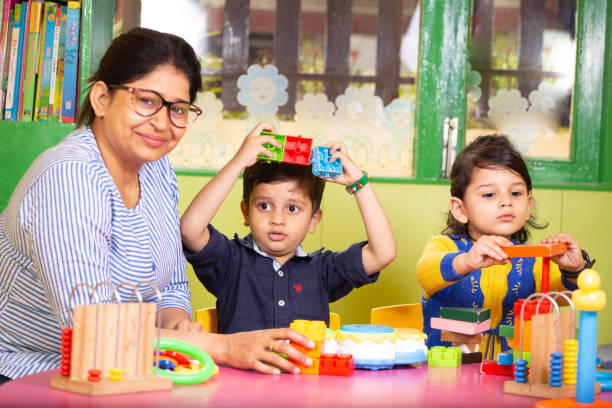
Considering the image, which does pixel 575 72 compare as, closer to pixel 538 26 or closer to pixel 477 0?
pixel 538 26

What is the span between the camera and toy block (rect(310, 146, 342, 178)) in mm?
1904

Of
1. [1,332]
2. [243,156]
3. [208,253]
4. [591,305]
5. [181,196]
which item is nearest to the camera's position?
[591,305]

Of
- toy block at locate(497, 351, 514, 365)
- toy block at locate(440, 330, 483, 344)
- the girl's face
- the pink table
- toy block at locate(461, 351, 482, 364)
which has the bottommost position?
toy block at locate(461, 351, 482, 364)

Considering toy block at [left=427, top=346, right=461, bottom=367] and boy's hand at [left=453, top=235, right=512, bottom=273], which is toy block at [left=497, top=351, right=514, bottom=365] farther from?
boy's hand at [left=453, top=235, right=512, bottom=273]

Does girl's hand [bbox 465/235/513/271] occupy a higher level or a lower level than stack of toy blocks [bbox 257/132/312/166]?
lower

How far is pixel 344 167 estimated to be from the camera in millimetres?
2037

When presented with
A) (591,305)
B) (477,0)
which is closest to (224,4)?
(477,0)

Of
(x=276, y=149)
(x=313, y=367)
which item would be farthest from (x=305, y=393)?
(x=276, y=149)

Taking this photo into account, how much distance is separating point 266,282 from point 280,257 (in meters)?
0.09

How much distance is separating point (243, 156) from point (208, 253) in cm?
31

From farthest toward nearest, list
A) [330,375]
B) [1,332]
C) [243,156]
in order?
[243,156] < [1,332] < [330,375]

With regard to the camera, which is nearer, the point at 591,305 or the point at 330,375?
the point at 591,305

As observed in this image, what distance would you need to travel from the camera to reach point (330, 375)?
4.54 ft

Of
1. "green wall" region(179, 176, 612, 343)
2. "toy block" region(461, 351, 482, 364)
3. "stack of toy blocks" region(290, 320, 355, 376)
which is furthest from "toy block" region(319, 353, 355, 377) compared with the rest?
"green wall" region(179, 176, 612, 343)
